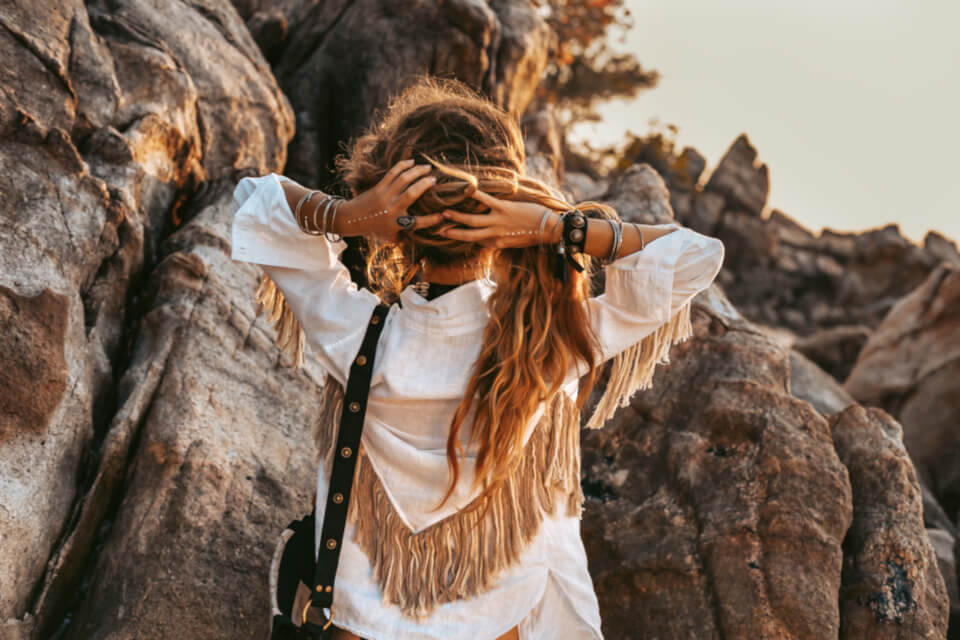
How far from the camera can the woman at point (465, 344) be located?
2.78m

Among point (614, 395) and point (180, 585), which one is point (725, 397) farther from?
point (180, 585)

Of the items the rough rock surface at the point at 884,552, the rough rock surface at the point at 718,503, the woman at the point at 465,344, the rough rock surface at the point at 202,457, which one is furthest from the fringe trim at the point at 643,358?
the rough rock surface at the point at 202,457

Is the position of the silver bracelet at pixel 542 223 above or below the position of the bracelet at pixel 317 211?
above

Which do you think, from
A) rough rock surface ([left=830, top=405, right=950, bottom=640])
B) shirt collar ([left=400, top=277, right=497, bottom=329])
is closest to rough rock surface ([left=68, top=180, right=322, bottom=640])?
shirt collar ([left=400, top=277, right=497, bottom=329])

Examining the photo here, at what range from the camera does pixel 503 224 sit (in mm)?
2762

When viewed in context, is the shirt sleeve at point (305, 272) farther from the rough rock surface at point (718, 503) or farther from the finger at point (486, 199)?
the rough rock surface at point (718, 503)

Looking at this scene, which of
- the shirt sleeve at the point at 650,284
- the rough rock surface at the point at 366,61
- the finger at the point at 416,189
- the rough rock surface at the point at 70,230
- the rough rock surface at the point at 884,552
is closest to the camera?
the finger at the point at 416,189

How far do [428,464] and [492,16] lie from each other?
16.3 ft

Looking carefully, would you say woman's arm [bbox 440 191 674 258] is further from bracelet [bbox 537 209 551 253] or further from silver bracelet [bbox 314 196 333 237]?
silver bracelet [bbox 314 196 333 237]

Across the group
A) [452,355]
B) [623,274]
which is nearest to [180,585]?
[452,355]

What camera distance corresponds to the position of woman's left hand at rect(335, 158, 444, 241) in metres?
2.74

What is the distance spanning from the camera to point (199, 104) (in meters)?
5.34

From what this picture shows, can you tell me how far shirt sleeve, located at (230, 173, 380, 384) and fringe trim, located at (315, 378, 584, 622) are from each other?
0.39 m

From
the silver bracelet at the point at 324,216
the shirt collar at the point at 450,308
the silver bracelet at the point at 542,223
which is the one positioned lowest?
the shirt collar at the point at 450,308
